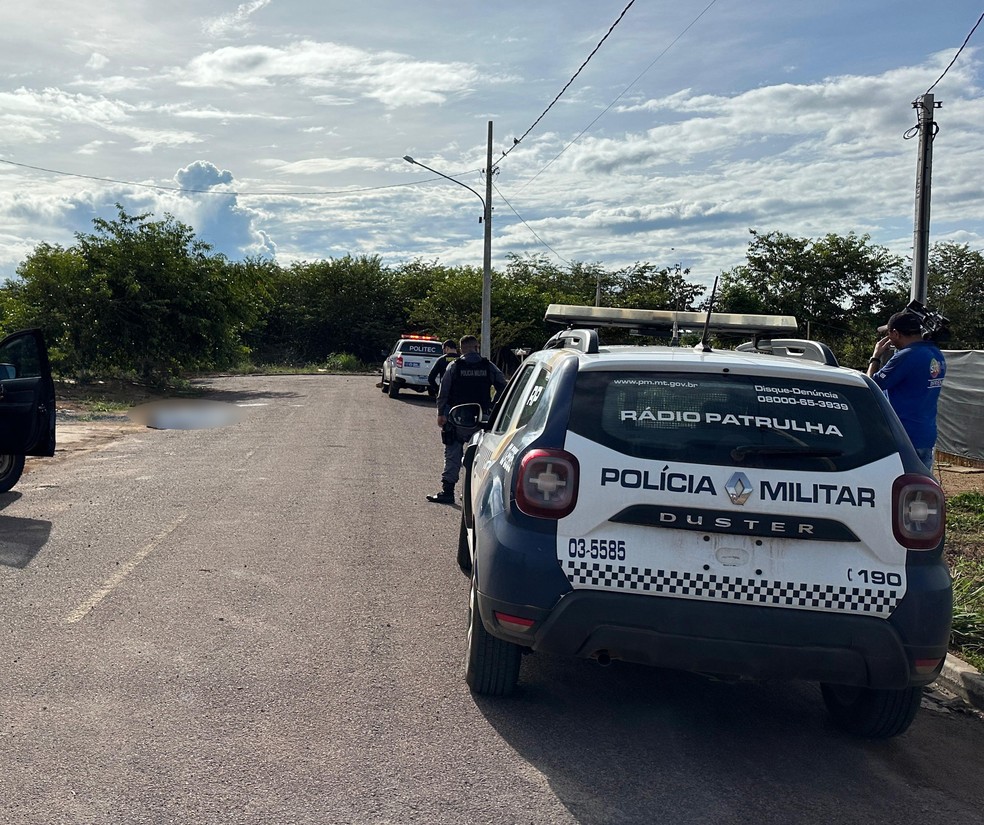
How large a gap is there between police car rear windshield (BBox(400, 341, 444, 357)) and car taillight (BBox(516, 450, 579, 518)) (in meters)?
24.4

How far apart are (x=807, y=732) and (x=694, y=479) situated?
144 centimetres

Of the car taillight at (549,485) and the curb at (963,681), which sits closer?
the car taillight at (549,485)

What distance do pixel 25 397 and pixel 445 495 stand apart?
4242mm

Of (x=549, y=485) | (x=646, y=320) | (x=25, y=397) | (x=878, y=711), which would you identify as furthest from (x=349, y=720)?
(x=25, y=397)

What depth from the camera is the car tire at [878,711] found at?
15.0ft

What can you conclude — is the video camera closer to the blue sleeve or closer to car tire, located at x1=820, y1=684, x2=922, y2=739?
the blue sleeve

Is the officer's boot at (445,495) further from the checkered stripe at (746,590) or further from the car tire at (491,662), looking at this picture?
the checkered stripe at (746,590)

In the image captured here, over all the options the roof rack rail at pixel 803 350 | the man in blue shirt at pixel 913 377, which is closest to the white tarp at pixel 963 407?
the man in blue shirt at pixel 913 377

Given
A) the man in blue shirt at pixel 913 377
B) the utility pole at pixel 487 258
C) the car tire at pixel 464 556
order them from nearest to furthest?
the man in blue shirt at pixel 913 377, the car tire at pixel 464 556, the utility pole at pixel 487 258

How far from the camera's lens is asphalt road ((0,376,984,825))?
12.4 ft

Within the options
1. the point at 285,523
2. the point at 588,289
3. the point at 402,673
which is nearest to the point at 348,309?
the point at 588,289

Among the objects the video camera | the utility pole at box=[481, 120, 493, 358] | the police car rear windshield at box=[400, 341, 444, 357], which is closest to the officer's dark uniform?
the video camera

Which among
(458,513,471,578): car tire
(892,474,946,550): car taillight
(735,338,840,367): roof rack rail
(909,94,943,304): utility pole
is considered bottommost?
(458,513,471,578): car tire

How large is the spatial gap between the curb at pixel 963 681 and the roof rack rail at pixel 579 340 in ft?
8.00
